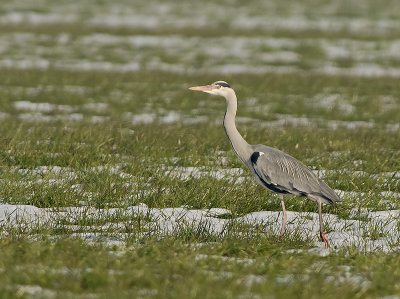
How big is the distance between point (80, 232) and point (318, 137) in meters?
6.35

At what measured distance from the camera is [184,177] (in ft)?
27.7

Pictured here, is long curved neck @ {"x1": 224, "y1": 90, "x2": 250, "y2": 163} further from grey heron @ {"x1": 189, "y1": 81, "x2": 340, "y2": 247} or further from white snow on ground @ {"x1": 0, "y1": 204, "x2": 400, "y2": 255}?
white snow on ground @ {"x1": 0, "y1": 204, "x2": 400, "y2": 255}

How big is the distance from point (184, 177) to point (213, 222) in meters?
1.59

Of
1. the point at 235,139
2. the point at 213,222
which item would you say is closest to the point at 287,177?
the point at 235,139

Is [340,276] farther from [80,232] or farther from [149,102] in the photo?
[149,102]

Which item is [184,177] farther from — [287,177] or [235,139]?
[287,177]

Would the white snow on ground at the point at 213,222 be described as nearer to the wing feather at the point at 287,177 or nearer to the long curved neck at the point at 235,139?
the wing feather at the point at 287,177

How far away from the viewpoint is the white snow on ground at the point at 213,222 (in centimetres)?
630

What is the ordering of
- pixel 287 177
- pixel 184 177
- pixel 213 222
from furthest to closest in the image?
pixel 184 177 → pixel 213 222 → pixel 287 177

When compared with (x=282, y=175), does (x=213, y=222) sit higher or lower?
lower

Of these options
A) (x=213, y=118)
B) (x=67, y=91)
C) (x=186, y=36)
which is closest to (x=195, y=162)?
(x=213, y=118)

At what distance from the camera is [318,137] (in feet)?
37.9

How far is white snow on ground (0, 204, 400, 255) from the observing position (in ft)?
20.7

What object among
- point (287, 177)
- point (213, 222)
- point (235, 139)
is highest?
point (235, 139)
